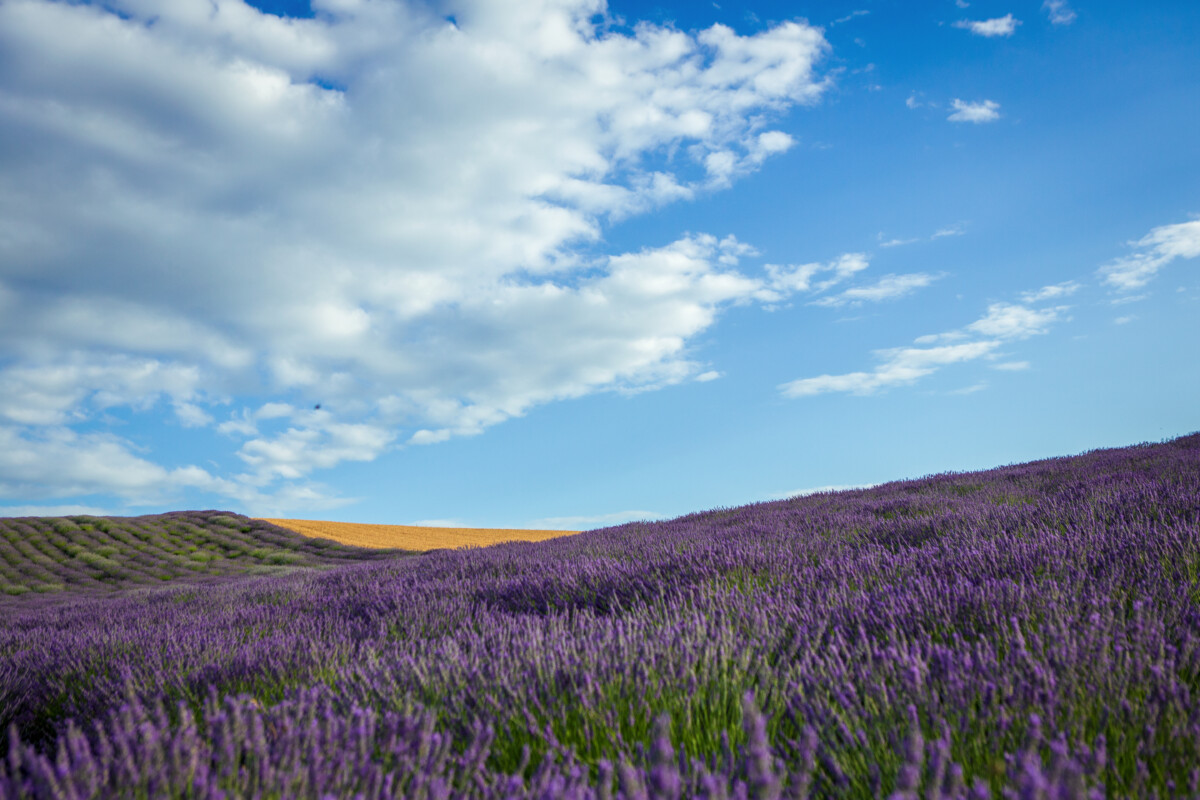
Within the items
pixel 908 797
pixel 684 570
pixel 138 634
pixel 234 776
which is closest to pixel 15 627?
pixel 138 634

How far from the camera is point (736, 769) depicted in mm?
1373

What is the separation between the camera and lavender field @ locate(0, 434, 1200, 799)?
119 cm

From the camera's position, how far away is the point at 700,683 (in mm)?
1639

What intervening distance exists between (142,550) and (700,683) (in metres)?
15.5

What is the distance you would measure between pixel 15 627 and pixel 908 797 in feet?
23.2

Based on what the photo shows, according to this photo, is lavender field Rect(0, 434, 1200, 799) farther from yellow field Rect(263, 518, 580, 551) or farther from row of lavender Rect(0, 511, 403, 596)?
yellow field Rect(263, 518, 580, 551)

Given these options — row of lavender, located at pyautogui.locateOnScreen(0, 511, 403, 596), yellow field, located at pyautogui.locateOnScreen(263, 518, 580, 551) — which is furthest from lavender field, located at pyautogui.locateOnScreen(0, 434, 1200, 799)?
yellow field, located at pyautogui.locateOnScreen(263, 518, 580, 551)

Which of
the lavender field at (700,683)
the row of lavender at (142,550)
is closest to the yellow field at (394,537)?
the row of lavender at (142,550)

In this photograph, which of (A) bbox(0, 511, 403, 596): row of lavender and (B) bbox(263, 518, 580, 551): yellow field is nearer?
(A) bbox(0, 511, 403, 596): row of lavender

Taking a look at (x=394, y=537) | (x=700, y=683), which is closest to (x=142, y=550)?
(x=394, y=537)

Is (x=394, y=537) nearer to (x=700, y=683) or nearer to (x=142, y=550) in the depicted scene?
(x=142, y=550)

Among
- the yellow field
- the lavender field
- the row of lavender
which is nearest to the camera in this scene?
the lavender field

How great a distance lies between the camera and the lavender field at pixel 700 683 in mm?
1187

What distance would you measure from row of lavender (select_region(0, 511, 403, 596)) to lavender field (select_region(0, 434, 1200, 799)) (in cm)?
865
